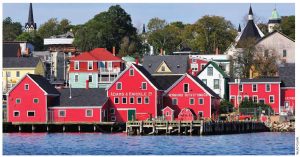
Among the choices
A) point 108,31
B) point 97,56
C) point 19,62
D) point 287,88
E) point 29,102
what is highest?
point 108,31

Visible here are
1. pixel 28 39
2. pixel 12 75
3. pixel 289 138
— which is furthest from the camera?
pixel 28 39

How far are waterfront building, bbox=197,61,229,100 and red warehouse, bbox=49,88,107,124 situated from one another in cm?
1318

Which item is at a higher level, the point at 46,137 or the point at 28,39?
the point at 28,39

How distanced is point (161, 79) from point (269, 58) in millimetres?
18407

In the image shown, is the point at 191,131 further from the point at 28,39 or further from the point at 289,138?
the point at 28,39

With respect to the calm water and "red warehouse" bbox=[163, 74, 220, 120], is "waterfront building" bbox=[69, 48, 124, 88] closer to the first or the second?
"red warehouse" bbox=[163, 74, 220, 120]

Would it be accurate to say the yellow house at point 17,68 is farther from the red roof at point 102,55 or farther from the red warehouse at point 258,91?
the red warehouse at point 258,91

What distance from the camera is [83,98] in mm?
90688

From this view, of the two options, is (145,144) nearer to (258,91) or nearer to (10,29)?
(258,91)

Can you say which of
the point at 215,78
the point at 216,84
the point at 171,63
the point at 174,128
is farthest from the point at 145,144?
the point at 171,63

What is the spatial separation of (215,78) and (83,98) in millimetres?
15654

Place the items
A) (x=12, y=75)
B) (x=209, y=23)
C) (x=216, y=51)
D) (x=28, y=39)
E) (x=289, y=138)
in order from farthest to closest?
(x=28, y=39), (x=209, y=23), (x=216, y=51), (x=12, y=75), (x=289, y=138)

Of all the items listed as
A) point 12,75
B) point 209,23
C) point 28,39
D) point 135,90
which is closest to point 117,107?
point 135,90

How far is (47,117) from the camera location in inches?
3538
